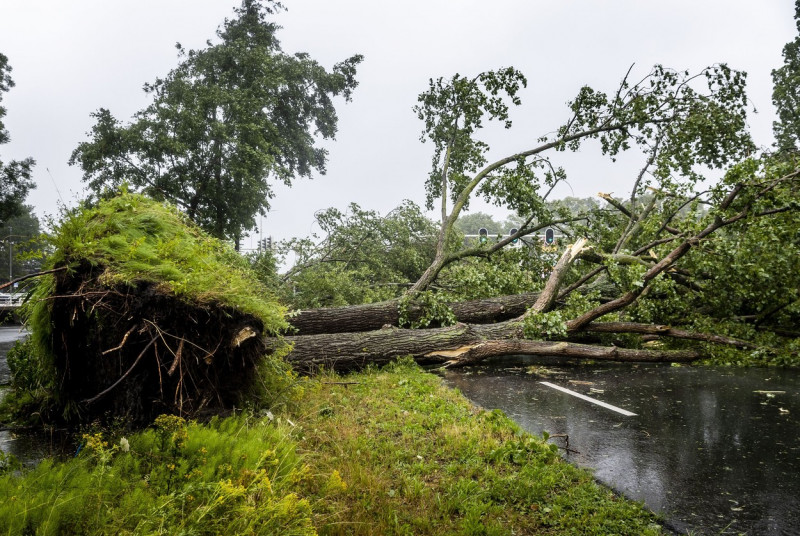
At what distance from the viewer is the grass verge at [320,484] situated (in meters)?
2.08

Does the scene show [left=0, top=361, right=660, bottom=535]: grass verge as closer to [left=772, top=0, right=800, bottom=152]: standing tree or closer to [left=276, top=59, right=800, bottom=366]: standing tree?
[left=276, top=59, right=800, bottom=366]: standing tree

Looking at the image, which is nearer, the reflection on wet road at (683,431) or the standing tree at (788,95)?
the reflection on wet road at (683,431)

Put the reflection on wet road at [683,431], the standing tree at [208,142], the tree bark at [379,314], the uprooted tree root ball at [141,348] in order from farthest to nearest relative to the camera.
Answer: the standing tree at [208,142] < the tree bark at [379,314] < the uprooted tree root ball at [141,348] < the reflection on wet road at [683,431]

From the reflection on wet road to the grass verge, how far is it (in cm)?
45

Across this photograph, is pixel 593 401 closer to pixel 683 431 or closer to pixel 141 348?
pixel 683 431

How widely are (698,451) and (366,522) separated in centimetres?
302

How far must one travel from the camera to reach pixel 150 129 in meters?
20.7

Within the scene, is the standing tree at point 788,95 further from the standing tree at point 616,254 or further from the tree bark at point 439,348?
the tree bark at point 439,348

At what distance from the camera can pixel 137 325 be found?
388 cm

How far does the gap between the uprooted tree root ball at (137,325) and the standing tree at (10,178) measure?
81.2ft

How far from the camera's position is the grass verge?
2.08 meters

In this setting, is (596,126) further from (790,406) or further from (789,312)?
(790,406)

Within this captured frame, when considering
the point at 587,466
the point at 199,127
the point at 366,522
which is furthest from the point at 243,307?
the point at 199,127

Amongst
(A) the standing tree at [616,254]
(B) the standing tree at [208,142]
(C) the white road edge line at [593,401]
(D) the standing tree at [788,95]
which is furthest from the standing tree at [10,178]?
(D) the standing tree at [788,95]
